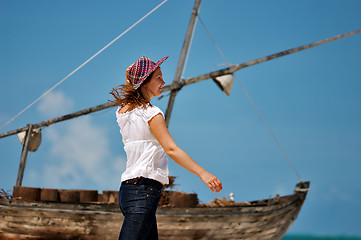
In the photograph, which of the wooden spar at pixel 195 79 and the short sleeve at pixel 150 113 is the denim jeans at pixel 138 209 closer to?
the short sleeve at pixel 150 113

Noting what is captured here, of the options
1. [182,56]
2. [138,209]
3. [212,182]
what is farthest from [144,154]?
[182,56]

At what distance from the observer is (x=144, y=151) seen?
8.73 ft

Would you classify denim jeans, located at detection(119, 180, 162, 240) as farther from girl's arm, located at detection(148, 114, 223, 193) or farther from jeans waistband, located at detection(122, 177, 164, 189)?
girl's arm, located at detection(148, 114, 223, 193)

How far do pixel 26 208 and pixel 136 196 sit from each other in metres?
5.86

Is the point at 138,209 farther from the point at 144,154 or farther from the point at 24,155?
the point at 24,155

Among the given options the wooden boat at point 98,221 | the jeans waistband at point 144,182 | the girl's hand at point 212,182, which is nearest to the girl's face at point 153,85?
the jeans waistband at point 144,182

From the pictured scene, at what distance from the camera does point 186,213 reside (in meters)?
7.70

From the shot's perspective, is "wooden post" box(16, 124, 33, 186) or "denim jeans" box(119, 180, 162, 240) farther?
"wooden post" box(16, 124, 33, 186)

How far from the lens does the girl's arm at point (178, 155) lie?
2471mm

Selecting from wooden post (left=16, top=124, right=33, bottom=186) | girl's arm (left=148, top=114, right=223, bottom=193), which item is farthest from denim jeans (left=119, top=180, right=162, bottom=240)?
wooden post (left=16, top=124, right=33, bottom=186)

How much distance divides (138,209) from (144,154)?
354mm

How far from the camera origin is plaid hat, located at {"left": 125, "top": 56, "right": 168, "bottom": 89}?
2787 mm

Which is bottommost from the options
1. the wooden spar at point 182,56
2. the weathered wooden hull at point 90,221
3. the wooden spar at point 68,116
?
the weathered wooden hull at point 90,221

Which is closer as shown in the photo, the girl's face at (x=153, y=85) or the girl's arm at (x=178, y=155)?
the girl's arm at (x=178, y=155)
